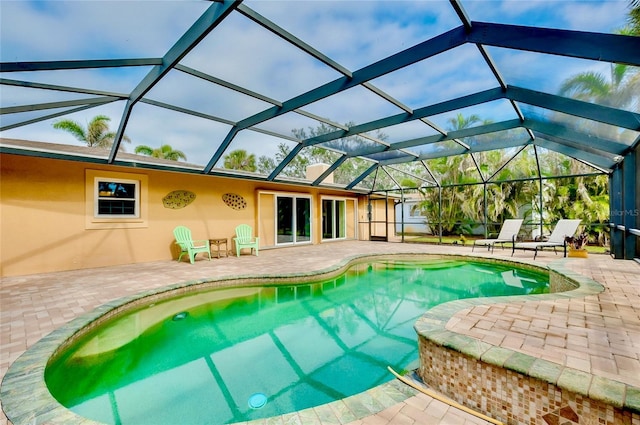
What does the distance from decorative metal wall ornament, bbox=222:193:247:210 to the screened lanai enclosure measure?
2319mm

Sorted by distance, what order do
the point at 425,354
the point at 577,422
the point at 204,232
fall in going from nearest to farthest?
the point at 577,422 < the point at 425,354 < the point at 204,232

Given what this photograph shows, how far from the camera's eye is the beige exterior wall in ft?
20.7

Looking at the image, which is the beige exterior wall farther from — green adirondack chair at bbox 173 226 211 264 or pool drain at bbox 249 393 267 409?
pool drain at bbox 249 393 267 409

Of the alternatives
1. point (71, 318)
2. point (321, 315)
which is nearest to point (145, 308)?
point (71, 318)

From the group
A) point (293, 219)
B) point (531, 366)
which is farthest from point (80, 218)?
point (531, 366)

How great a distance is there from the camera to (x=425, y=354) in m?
2.54

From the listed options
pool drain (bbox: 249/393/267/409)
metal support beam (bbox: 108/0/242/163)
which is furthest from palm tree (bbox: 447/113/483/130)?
pool drain (bbox: 249/393/267/409)

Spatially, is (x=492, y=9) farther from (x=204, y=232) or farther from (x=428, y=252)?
(x=204, y=232)

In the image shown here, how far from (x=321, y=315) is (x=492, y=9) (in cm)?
475

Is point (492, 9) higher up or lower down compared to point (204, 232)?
higher up

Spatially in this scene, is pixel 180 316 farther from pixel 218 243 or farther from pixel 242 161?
pixel 242 161

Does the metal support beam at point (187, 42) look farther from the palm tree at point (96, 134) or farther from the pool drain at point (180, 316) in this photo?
the palm tree at point (96, 134)

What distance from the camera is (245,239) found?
9.81m

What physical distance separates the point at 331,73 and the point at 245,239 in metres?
6.76
